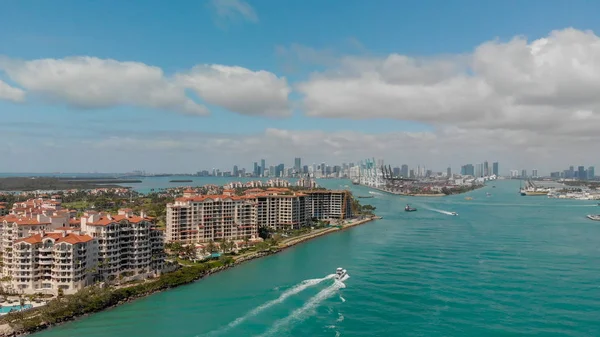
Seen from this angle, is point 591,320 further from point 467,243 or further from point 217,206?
point 217,206

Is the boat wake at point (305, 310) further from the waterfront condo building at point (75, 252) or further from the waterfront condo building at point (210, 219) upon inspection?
the waterfront condo building at point (210, 219)

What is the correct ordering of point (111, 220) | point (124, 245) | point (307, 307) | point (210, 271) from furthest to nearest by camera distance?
1. point (210, 271)
2. point (124, 245)
3. point (111, 220)
4. point (307, 307)

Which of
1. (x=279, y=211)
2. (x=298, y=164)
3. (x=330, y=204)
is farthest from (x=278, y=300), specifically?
(x=298, y=164)

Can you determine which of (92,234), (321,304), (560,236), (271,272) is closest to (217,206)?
(271,272)

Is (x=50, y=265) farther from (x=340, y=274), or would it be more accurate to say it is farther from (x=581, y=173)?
(x=581, y=173)

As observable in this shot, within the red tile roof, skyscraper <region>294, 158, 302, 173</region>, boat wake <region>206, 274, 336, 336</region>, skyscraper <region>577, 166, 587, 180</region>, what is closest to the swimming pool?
the red tile roof

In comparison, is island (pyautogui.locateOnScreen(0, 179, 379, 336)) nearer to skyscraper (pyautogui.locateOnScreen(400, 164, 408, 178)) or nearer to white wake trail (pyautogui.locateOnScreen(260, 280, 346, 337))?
white wake trail (pyautogui.locateOnScreen(260, 280, 346, 337))
